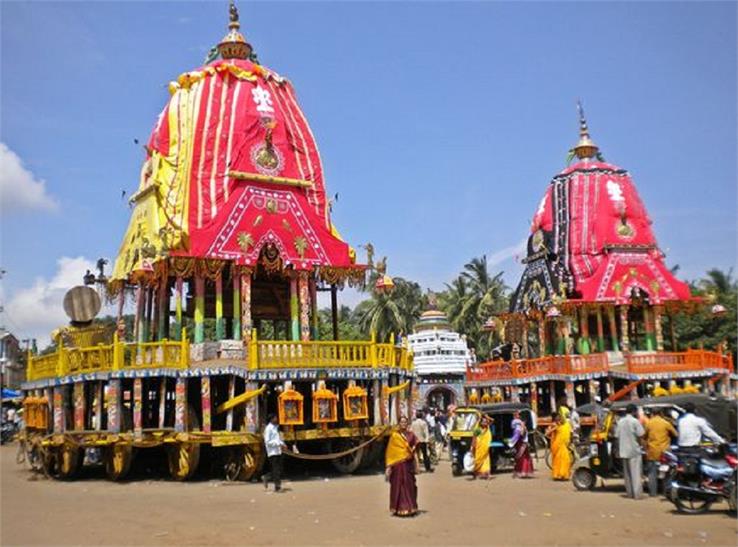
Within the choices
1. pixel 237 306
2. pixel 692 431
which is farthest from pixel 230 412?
pixel 692 431

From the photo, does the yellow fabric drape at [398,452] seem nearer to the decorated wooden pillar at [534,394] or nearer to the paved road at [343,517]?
the paved road at [343,517]

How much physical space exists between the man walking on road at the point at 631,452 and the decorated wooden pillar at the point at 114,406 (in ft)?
34.7

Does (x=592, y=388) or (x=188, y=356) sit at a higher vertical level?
(x=188, y=356)

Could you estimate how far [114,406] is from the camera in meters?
16.6

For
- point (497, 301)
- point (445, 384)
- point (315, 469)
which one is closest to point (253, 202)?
point (315, 469)

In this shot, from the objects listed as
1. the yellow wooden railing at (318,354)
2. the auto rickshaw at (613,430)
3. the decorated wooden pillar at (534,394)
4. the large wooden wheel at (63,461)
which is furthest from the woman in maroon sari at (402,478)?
the decorated wooden pillar at (534,394)

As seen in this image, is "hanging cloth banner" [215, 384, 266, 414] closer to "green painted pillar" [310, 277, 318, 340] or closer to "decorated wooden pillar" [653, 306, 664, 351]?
"green painted pillar" [310, 277, 318, 340]

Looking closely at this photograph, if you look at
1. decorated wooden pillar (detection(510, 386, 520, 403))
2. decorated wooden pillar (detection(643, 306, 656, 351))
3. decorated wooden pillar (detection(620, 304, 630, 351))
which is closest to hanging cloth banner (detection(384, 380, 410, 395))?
decorated wooden pillar (detection(510, 386, 520, 403))

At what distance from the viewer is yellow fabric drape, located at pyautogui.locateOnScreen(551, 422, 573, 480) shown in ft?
51.8

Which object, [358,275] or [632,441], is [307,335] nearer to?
[358,275]

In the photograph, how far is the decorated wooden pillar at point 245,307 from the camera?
2039 cm

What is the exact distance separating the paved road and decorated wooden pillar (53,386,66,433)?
2324 mm

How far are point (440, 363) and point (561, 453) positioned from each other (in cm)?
2240

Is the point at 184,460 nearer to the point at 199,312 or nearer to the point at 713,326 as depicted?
the point at 199,312
